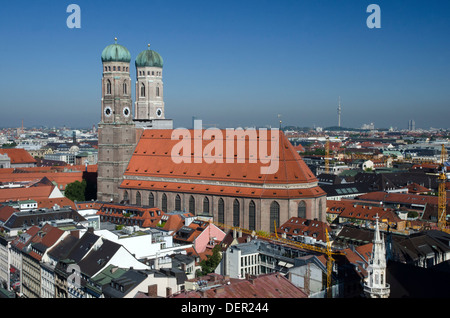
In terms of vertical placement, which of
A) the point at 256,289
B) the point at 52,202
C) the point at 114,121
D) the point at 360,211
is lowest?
the point at 360,211

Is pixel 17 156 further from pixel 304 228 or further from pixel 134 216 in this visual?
pixel 304 228

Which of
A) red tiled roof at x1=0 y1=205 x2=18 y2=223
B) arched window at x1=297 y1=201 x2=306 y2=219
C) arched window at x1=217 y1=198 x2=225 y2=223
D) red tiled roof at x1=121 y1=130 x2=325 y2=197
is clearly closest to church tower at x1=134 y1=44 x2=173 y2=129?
red tiled roof at x1=121 y1=130 x2=325 y2=197

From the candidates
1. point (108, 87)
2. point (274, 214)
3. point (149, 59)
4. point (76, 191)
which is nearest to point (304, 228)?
point (274, 214)

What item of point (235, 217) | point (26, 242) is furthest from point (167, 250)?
point (235, 217)

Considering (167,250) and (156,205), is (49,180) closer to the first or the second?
(156,205)

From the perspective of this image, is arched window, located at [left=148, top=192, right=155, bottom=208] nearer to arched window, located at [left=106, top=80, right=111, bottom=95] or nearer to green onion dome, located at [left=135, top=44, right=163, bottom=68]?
arched window, located at [left=106, top=80, right=111, bottom=95]

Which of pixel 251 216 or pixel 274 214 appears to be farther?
pixel 251 216
